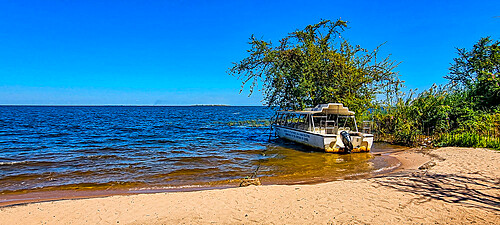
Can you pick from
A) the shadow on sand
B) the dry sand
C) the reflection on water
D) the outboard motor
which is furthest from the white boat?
the dry sand

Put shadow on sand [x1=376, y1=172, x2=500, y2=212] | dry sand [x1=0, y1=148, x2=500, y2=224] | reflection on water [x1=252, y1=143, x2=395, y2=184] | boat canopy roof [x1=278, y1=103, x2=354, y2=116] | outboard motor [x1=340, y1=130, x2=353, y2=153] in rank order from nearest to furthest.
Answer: dry sand [x1=0, y1=148, x2=500, y2=224] → shadow on sand [x1=376, y1=172, x2=500, y2=212] → reflection on water [x1=252, y1=143, x2=395, y2=184] → outboard motor [x1=340, y1=130, x2=353, y2=153] → boat canopy roof [x1=278, y1=103, x2=354, y2=116]

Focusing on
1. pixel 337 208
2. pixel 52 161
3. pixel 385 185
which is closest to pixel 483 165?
pixel 385 185

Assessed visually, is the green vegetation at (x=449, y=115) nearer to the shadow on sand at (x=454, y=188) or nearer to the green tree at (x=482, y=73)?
the green tree at (x=482, y=73)

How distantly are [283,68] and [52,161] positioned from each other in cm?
1544

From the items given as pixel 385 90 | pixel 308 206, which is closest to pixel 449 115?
pixel 385 90

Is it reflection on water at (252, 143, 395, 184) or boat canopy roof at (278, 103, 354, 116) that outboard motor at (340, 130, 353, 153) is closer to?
reflection on water at (252, 143, 395, 184)

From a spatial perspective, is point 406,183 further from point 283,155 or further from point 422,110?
point 422,110

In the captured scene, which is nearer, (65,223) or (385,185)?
(65,223)

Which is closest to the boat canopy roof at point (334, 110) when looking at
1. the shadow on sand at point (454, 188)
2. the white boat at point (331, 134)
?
the white boat at point (331, 134)

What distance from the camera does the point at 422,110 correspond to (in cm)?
1828

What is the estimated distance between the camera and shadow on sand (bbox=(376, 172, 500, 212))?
6369 mm

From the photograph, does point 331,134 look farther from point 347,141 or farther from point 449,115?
point 449,115

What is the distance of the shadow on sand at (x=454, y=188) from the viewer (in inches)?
251

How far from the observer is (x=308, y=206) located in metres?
6.39
